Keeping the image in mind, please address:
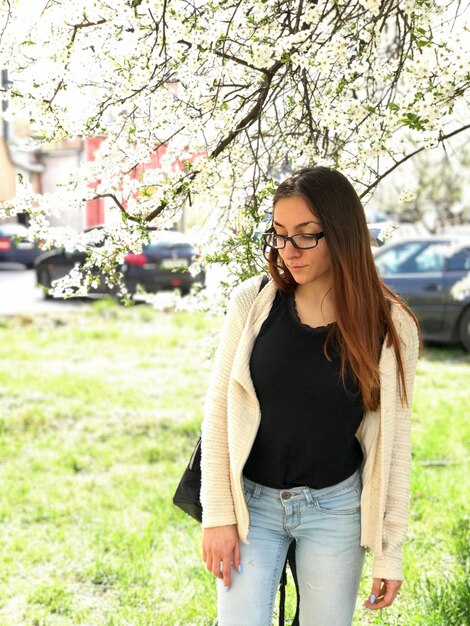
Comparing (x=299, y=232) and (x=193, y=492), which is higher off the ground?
(x=299, y=232)

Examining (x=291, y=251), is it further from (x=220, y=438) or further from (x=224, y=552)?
(x=224, y=552)

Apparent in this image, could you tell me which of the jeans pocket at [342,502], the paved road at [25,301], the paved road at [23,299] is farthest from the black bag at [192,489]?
the paved road at [23,299]

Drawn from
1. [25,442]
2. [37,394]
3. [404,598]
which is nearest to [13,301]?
[37,394]

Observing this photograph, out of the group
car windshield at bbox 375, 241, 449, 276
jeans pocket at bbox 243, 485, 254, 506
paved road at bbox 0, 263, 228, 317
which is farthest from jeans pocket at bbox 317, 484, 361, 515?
paved road at bbox 0, 263, 228, 317

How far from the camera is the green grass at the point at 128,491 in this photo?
12.6 ft

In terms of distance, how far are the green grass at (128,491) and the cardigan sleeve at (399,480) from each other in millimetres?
1327

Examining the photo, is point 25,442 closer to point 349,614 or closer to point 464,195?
point 349,614

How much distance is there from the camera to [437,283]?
33.2ft

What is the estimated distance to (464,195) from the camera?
59.5ft

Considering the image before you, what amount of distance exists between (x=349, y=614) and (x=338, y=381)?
2.13 ft

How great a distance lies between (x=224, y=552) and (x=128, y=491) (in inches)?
139

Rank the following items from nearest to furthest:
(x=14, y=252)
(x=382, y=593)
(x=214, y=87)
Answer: (x=382, y=593) < (x=214, y=87) < (x=14, y=252)

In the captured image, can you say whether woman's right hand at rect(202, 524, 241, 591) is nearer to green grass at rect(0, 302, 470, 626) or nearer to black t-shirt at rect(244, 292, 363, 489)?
black t-shirt at rect(244, 292, 363, 489)

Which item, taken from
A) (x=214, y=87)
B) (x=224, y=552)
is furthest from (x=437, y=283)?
(x=224, y=552)
